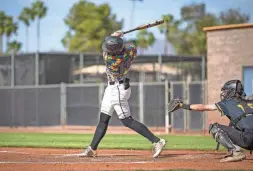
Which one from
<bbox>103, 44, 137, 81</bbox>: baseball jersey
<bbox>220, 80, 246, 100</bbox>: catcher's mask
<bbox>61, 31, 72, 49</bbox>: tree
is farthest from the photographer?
<bbox>61, 31, 72, 49</bbox>: tree

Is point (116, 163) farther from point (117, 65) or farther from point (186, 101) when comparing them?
point (186, 101)

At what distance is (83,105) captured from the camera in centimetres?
2597

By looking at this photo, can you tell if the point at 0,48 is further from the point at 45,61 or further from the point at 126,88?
the point at 126,88

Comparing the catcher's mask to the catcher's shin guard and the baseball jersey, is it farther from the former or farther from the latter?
the baseball jersey

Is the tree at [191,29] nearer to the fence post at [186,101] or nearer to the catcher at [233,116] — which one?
the fence post at [186,101]

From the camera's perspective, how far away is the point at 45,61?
1284 inches

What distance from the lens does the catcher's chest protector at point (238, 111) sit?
8422 millimetres

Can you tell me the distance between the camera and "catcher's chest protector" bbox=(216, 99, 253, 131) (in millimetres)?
8422

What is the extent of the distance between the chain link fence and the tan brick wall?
912mm

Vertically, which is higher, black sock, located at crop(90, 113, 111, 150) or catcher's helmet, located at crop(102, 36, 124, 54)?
catcher's helmet, located at crop(102, 36, 124, 54)

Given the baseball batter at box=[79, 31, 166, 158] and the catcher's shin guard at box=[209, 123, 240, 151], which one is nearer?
the catcher's shin guard at box=[209, 123, 240, 151]

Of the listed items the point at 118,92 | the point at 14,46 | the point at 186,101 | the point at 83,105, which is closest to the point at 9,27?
the point at 14,46

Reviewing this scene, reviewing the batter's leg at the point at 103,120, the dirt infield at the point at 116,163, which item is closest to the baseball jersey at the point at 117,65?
the batter's leg at the point at 103,120

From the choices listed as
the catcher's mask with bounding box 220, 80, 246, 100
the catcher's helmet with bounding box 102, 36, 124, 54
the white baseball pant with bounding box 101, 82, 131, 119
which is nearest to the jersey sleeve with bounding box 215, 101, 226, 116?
the catcher's mask with bounding box 220, 80, 246, 100
